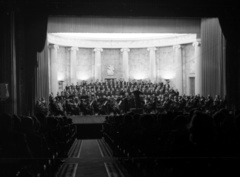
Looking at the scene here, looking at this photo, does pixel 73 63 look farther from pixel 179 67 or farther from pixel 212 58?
pixel 212 58

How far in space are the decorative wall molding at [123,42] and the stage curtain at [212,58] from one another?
7.12m

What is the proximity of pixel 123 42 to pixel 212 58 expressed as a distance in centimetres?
1325

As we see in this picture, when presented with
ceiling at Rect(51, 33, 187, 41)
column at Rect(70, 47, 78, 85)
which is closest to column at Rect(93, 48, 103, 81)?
ceiling at Rect(51, 33, 187, 41)

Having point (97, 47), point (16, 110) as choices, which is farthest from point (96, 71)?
point (16, 110)

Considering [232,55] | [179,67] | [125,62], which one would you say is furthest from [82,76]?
[232,55]

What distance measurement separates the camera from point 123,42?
117 feet

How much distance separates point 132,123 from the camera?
22.8 ft

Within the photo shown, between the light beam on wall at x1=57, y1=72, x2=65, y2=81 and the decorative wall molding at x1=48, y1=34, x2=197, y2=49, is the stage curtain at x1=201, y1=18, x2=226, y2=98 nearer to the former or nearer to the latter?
the decorative wall molding at x1=48, y1=34, x2=197, y2=49

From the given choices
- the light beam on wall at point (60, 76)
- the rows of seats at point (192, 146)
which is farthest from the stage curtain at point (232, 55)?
the light beam on wall at point (60, 76)

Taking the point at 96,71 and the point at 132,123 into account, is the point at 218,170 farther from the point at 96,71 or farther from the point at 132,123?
the point at 96,71

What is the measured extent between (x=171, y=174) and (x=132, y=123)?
1957 millimetres

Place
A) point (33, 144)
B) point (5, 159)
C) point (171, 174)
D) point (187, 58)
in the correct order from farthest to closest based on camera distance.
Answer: point (187, 58) < point (171, 174) < point (33, 144) < point (5, 159)

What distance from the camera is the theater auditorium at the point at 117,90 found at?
4.77m

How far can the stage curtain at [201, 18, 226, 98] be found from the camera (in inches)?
897
